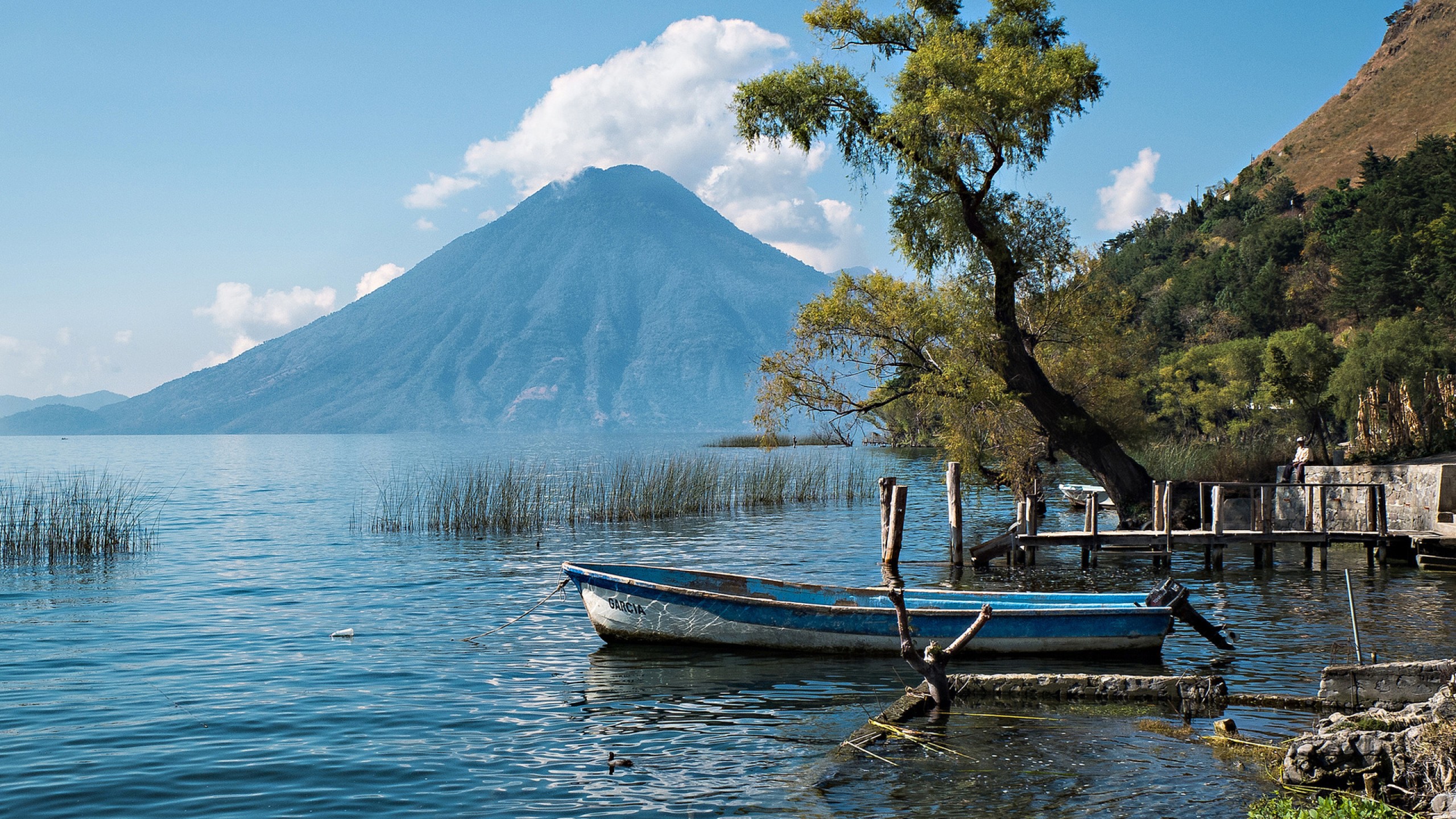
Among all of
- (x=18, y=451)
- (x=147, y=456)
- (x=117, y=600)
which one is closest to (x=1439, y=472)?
(x=117, y=600)

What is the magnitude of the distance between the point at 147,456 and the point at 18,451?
2970cm

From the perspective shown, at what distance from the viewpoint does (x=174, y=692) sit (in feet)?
42.5

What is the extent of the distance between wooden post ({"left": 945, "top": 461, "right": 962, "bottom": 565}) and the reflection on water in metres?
0.52

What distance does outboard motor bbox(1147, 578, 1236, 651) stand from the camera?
14133 millimetres

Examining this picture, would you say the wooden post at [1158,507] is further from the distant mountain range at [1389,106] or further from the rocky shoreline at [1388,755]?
the distant mountain range at [1389,106]

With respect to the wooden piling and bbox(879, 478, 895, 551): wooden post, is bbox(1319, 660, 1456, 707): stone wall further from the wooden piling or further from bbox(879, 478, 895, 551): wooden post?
the wooden piling

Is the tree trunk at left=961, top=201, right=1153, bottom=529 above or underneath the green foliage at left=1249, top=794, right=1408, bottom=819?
above

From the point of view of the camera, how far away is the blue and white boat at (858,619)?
14297 millimetres

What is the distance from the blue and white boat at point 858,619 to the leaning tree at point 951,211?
537 inches

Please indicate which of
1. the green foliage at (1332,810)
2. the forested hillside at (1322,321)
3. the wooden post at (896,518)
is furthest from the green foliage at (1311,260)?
the green foliage at (1332,810)

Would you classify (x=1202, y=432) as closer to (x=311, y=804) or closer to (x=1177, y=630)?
(x=1177, y=630)

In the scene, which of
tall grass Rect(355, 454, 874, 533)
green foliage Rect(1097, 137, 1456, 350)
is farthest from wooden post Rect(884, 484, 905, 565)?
green foliage Rect(1097, 137, 1456, 350)

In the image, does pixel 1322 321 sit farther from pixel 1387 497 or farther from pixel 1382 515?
pixel 1382 515

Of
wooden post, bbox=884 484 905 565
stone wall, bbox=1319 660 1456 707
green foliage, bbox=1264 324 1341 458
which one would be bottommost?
stone wall, bbox=1319 660 1456 707
